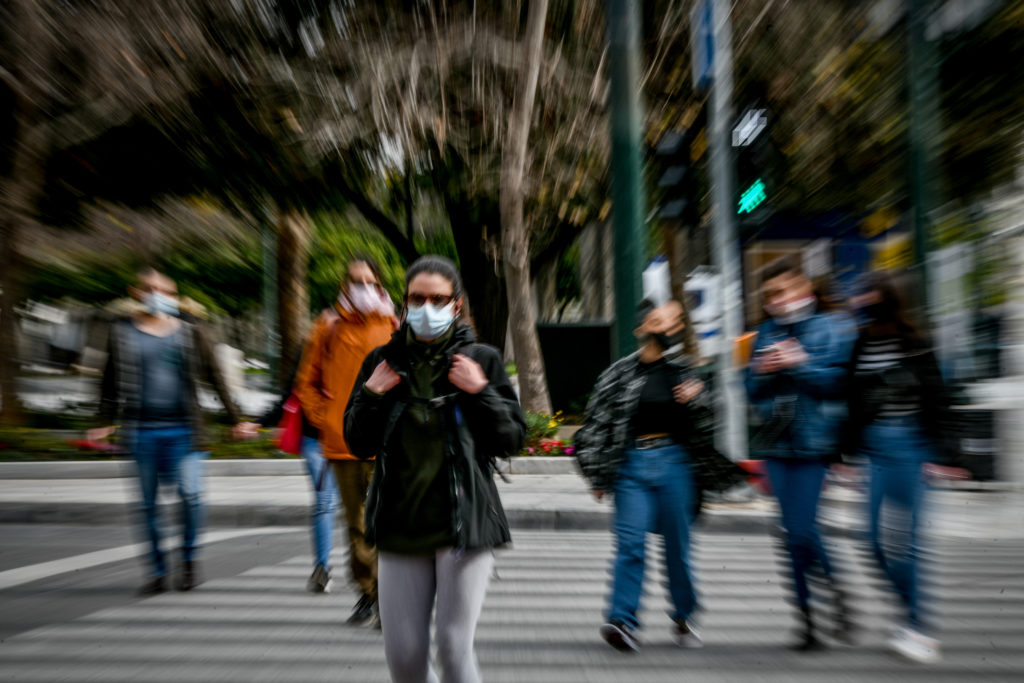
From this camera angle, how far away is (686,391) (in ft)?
14.6

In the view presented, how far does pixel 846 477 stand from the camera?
4.84m

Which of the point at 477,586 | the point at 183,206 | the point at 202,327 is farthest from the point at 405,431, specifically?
the point at 183,206

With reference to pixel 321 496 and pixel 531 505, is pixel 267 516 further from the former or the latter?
pixel 321 496

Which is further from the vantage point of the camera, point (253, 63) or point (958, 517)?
point (253, 63)

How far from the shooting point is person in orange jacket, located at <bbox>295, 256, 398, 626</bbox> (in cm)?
489

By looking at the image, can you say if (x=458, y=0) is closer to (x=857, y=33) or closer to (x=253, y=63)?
(x=253, y=63)

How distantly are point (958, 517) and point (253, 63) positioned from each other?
1042cm

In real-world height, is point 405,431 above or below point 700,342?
below

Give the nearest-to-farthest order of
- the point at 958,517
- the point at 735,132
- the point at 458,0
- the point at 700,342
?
the point at 735,132, the point at 958,517, the point at 700,342, the point at 458,0

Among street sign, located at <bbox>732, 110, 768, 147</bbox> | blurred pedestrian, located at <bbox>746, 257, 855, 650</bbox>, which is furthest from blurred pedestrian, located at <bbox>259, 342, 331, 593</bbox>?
street sign, located at <bbox>732, 110, 768, 147</bbox>

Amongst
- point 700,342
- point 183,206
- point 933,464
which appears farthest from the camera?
point 183,206

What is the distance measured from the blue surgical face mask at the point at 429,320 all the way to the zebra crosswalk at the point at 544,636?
1837mm

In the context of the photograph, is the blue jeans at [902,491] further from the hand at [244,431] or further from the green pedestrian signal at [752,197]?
the green pedestrian signal at [752,197]

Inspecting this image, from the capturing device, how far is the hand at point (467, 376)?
2912mm
